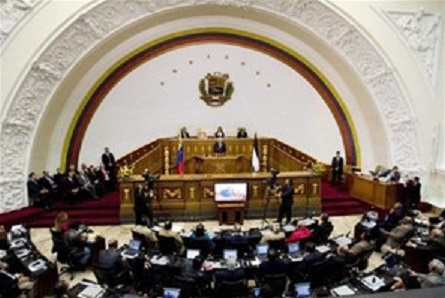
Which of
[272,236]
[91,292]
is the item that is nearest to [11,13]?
[91,292]

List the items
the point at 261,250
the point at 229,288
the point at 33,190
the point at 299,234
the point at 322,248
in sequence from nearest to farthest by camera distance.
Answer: the point at 229,288
the point at 261,250
the point at 322,248
the point at 299,234
the point at 33,190

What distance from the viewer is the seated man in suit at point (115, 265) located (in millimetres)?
6562

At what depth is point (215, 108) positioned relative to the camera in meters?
17.4

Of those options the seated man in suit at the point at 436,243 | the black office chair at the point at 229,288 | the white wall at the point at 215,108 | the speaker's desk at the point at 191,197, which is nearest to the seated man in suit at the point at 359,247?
the seated man in suit at the point at 436,243

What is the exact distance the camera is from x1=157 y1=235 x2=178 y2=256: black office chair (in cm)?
777

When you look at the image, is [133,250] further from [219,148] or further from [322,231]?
[219,148]

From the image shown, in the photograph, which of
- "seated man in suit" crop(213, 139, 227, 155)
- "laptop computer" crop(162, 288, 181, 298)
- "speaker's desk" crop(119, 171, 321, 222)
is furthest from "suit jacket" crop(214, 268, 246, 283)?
"seated man in suit" crop(213, 139, 227, 155)

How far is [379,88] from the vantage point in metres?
13.4

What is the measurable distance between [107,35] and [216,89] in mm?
5713

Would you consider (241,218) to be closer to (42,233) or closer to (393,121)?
(42,233)

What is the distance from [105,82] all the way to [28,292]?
33.7 ft

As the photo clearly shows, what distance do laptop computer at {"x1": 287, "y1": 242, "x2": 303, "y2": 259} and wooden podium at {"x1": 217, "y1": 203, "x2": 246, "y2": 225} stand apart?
3.33m

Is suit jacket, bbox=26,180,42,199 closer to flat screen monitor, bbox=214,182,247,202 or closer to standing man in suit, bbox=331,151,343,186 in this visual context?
flat screen monitor, bbox=214,182,247,202

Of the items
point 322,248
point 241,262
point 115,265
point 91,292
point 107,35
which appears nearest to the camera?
point 91,292
